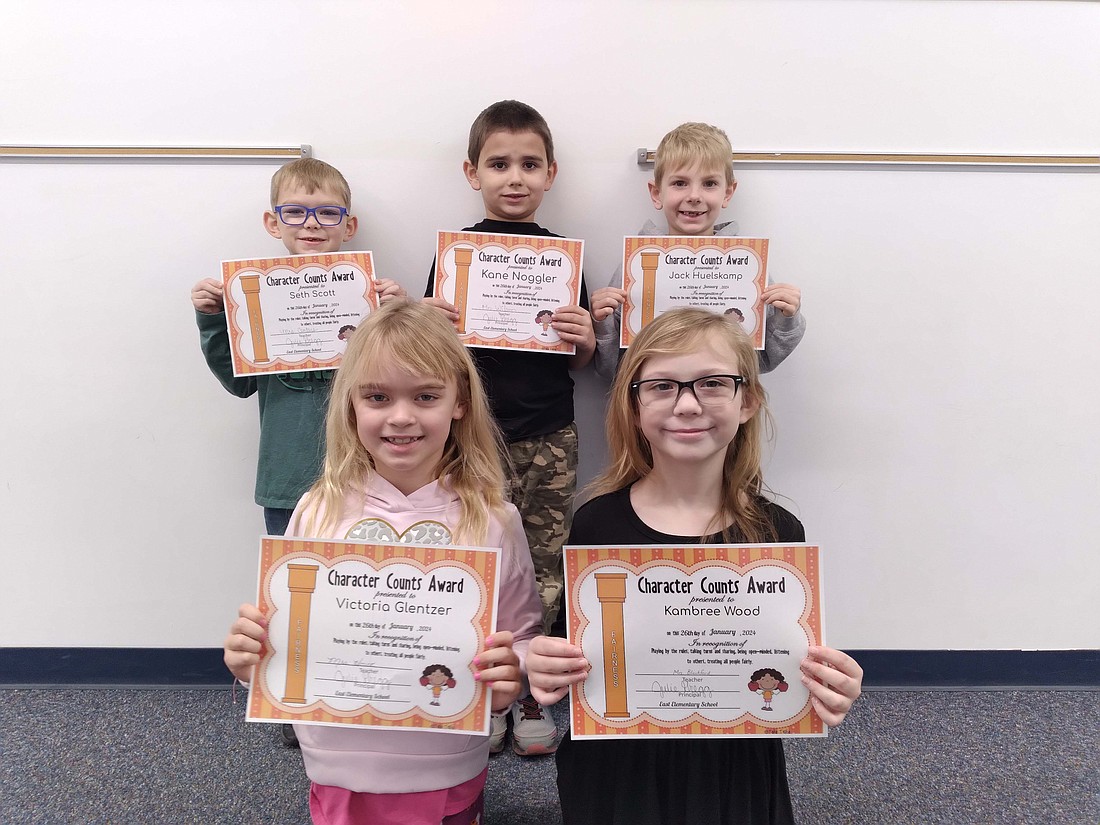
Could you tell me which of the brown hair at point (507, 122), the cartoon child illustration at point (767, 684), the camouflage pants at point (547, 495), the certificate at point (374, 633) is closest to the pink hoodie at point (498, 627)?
the certificate at point (374, 633)

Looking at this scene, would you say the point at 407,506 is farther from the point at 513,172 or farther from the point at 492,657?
the point at 513,172

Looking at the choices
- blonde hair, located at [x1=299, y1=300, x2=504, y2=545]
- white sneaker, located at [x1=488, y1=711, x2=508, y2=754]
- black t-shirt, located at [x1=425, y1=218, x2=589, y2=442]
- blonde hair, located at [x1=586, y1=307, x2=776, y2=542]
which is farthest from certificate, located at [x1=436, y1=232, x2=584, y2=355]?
white sneaker, located at [x1=488, y1=711, x2=508, y2=754]

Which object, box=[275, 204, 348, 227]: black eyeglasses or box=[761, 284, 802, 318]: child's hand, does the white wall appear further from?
box=[761, 284, 802, 318]: child's hand

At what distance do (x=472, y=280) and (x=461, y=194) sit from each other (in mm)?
421

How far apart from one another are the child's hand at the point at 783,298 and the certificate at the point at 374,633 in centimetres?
103

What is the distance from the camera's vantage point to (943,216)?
1.84 metres

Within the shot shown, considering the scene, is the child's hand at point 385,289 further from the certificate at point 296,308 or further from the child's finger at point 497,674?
the child's finger at point 497,674

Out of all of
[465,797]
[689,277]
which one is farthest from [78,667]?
[689,277]

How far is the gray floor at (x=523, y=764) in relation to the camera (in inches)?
60.7

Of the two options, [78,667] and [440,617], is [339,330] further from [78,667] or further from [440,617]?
[78,667]

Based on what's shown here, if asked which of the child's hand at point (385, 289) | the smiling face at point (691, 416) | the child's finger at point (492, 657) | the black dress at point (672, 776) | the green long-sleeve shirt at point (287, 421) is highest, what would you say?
the child's hand at point (385, 289)

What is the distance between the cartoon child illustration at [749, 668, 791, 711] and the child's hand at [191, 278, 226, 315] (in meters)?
1.55

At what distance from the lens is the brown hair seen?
1.64 metres

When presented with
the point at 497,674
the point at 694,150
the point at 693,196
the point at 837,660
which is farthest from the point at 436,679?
the point at 694,150
